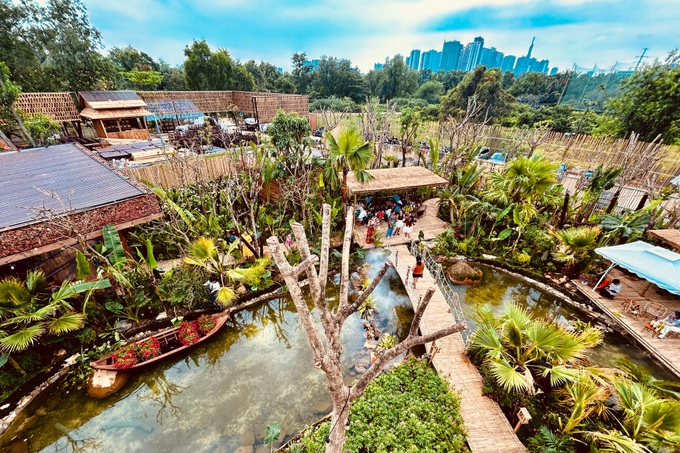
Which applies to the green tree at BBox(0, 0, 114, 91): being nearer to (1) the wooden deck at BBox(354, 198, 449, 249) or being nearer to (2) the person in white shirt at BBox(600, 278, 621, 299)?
(1) the wooden deck at BBox(354, 198, 449, 249)

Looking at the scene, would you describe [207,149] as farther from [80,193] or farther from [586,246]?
[586,246]

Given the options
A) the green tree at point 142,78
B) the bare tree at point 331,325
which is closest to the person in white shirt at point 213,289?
the bare tree at point 331,325

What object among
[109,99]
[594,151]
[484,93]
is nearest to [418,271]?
[594,151]

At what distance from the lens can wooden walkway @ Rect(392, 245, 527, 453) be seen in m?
5.94

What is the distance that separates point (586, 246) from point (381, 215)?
28.8 feet

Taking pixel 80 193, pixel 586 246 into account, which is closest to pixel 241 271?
pixel 80 193

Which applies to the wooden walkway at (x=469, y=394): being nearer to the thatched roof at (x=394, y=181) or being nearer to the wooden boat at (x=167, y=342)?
the thatched roof at (x=394, y=181)

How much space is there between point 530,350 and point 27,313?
12385 millimetres

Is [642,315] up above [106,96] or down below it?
below

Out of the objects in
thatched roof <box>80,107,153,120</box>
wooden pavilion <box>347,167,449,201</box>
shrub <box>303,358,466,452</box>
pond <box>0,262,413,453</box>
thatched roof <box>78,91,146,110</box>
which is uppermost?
thatched roof <box>78,91,146,110</box>

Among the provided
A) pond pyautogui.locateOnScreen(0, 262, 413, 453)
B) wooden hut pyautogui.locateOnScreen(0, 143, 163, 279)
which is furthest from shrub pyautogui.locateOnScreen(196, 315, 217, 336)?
wooden hut pyautogui.locateOnScreen(0, 143, 163, 279)

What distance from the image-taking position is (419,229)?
49.0 feet

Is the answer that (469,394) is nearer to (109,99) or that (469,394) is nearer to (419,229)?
(419,229)

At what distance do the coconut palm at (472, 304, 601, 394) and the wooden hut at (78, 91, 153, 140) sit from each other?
1309 inches
